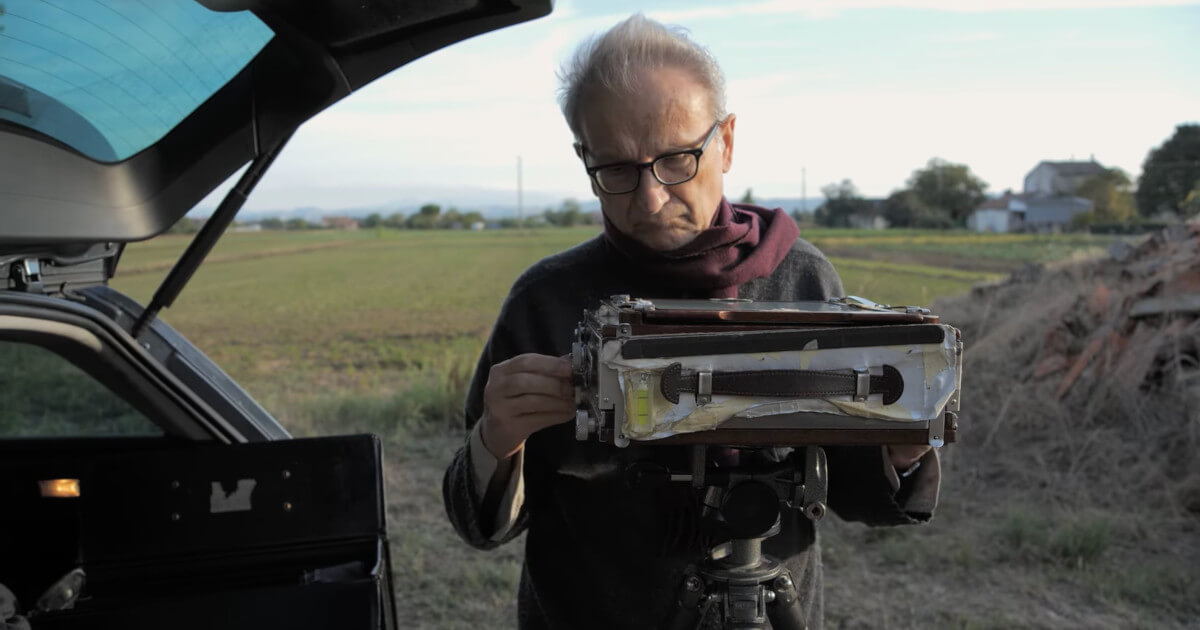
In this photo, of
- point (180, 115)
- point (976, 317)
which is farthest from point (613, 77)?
point (976, 317)

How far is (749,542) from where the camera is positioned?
55.0 inches

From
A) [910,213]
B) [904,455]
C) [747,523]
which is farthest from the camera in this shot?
[910,213]

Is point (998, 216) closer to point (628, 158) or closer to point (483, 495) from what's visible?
point (628, 158)

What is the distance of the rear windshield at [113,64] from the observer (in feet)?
4.73

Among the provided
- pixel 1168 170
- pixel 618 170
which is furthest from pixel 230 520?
pixel 1168 170

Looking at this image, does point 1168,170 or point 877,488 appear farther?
point 1168,170

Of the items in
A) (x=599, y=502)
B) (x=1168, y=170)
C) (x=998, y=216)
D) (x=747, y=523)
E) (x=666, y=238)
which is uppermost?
(x=1168, y=170)

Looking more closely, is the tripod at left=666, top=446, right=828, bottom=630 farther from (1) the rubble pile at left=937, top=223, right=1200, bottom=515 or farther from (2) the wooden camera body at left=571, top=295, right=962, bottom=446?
(1) the rubble pile at left=937, top=223, right=1200, bottom=515

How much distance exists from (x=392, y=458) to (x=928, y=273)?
2473 cm

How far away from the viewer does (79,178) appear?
5.14 ft

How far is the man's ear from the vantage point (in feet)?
5.98

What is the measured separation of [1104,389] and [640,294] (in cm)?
662

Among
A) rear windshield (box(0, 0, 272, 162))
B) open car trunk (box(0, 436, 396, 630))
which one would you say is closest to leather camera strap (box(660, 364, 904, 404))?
rear windshield (box(0, 0, 272, 162))

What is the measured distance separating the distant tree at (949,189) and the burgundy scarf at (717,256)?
171 ft
